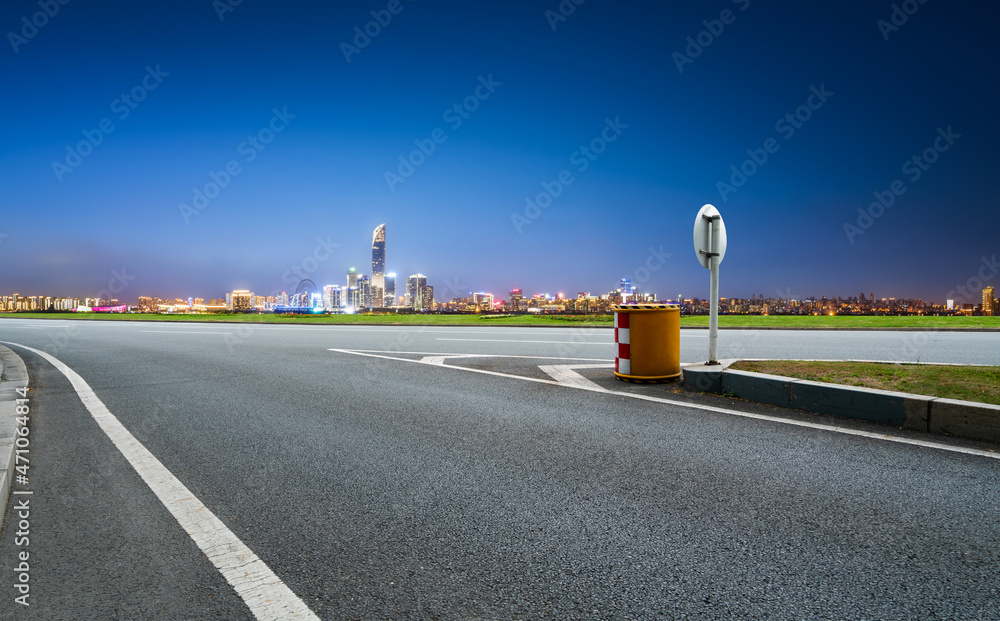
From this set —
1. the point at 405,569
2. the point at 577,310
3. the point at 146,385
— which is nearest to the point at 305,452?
the point at 405,569

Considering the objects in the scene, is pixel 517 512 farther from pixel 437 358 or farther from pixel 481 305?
pixel 481 305

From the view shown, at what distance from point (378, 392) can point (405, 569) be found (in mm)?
4800

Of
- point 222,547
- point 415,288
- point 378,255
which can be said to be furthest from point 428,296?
point 222,547

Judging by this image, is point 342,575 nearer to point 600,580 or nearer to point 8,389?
point 600,580

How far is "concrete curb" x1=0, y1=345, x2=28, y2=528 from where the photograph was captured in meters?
3.43

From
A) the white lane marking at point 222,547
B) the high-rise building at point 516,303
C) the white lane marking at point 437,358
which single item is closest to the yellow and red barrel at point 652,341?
the white lane marking at point 437,358

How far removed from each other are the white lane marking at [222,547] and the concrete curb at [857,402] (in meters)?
5.38

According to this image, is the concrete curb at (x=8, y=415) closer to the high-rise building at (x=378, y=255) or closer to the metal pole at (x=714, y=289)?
the metal pole at (x=714, y=289)

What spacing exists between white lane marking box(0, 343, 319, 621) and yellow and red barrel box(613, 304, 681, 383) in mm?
5707

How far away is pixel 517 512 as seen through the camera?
3068 mm

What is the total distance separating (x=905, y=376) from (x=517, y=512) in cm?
571

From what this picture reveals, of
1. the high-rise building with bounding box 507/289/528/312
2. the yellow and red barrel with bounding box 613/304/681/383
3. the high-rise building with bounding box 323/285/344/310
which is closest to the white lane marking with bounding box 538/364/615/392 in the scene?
the yellow and red barrel with bounding box 613/304/681/383

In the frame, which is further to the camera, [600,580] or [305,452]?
[305,452]

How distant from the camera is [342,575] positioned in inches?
93.4
